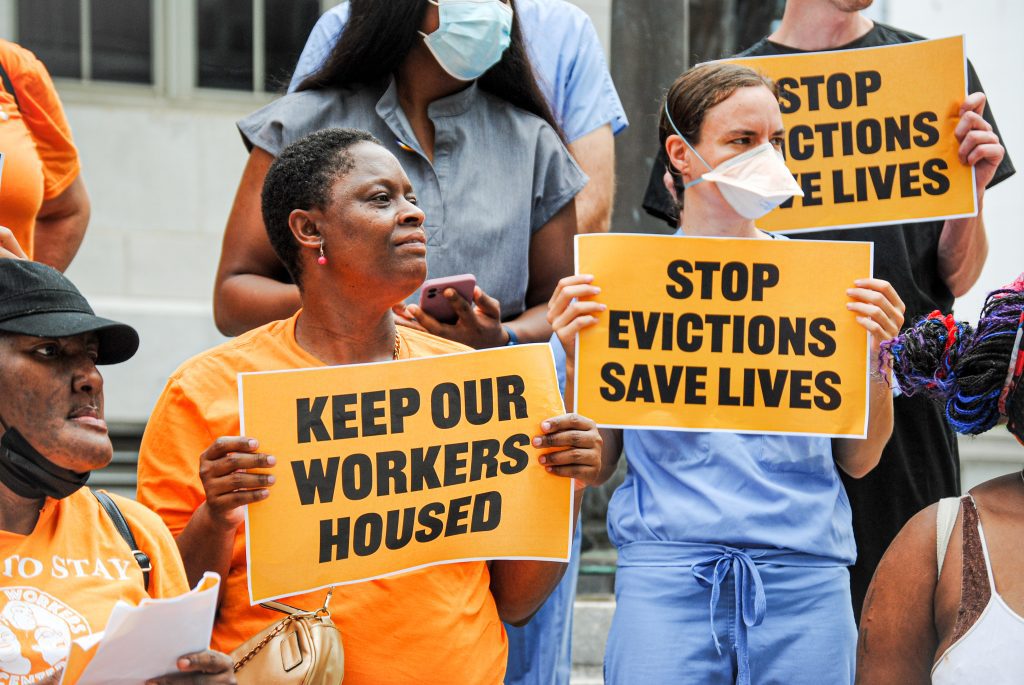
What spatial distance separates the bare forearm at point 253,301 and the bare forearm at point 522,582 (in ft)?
2.93

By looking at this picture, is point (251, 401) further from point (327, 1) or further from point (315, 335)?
point (327, 1)

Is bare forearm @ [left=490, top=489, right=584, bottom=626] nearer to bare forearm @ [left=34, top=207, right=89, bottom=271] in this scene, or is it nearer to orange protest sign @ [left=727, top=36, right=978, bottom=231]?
orange protest sign @ [left=727, top=36, right=978, bottom=231]

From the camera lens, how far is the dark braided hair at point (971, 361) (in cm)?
287

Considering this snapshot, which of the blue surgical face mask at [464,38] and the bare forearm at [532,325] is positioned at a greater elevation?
the blue surgical face mask at [464,38]

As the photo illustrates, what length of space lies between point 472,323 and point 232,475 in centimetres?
92

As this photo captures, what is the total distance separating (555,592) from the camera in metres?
4.03

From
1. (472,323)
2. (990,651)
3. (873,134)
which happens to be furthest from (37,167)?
(990,651)

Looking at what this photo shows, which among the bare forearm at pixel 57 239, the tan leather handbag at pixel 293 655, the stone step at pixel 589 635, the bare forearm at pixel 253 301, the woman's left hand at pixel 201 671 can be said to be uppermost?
the bare forearm at pixel 57 239

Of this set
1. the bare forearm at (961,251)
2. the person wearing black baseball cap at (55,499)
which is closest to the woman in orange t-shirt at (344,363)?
the person wearing black baseball cap at (55,499)

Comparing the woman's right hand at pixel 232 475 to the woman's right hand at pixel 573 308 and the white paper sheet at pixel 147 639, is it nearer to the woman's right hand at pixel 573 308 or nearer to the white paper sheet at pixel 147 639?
the white paper sheet at pixel 147 639

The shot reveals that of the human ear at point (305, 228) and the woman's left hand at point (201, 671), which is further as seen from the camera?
the human ear at point (305, 228)

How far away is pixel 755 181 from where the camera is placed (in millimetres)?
3752

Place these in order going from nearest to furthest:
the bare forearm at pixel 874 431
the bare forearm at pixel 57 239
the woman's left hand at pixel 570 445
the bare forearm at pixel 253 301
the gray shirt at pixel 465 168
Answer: the woman's left hand at pixel 570 445, the bare forearm at pixel 874 431, the bare forearm at pixel 253 301, the gray shirt at pixel 465 168, the bare forearm at pixel 57 239

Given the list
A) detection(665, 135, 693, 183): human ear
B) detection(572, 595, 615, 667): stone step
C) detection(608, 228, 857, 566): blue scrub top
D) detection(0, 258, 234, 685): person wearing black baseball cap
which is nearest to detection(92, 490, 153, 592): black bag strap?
detection(0, 258, 234, 685): person wearing black baseball cap
